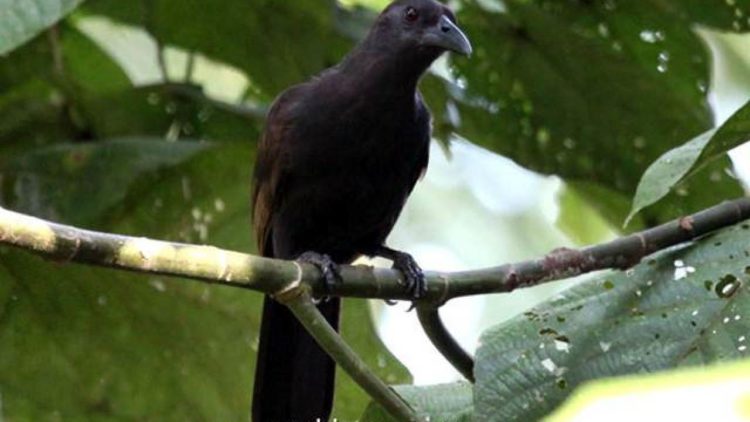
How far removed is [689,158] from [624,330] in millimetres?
271

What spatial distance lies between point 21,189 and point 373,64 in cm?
92

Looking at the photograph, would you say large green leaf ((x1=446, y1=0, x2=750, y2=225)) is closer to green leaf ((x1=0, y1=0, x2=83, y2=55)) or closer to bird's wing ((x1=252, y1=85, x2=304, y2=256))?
bird's wing ((x1=252, y1=85, x2=304, y2=256))

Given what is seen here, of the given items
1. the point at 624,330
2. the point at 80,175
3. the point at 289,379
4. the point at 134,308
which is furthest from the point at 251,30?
the point at 624,330

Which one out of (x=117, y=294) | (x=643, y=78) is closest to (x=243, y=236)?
(x=117, y=294)

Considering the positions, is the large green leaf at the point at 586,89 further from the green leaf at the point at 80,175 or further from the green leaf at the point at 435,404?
the green leaf at the point at 435,404

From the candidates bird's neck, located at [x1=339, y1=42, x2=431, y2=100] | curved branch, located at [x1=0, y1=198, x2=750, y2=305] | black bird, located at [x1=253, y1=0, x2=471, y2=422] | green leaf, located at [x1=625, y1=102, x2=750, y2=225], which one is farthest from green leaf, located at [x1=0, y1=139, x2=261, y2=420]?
green leaf, located at [x1=625, y1=102, x2=750, y2=225]

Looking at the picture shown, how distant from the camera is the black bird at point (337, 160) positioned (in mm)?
2758

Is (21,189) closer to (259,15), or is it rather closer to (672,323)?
(259,15)

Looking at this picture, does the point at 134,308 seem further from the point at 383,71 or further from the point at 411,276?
the point at 383,71

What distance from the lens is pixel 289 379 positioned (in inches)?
107

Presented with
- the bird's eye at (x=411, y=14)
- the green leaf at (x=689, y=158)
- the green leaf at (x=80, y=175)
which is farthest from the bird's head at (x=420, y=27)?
the green leaf at (x=689, y=158)

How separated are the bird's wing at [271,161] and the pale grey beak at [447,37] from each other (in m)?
0.34

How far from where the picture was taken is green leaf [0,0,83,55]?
1.81 meters

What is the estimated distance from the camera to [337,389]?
8.84 feet
